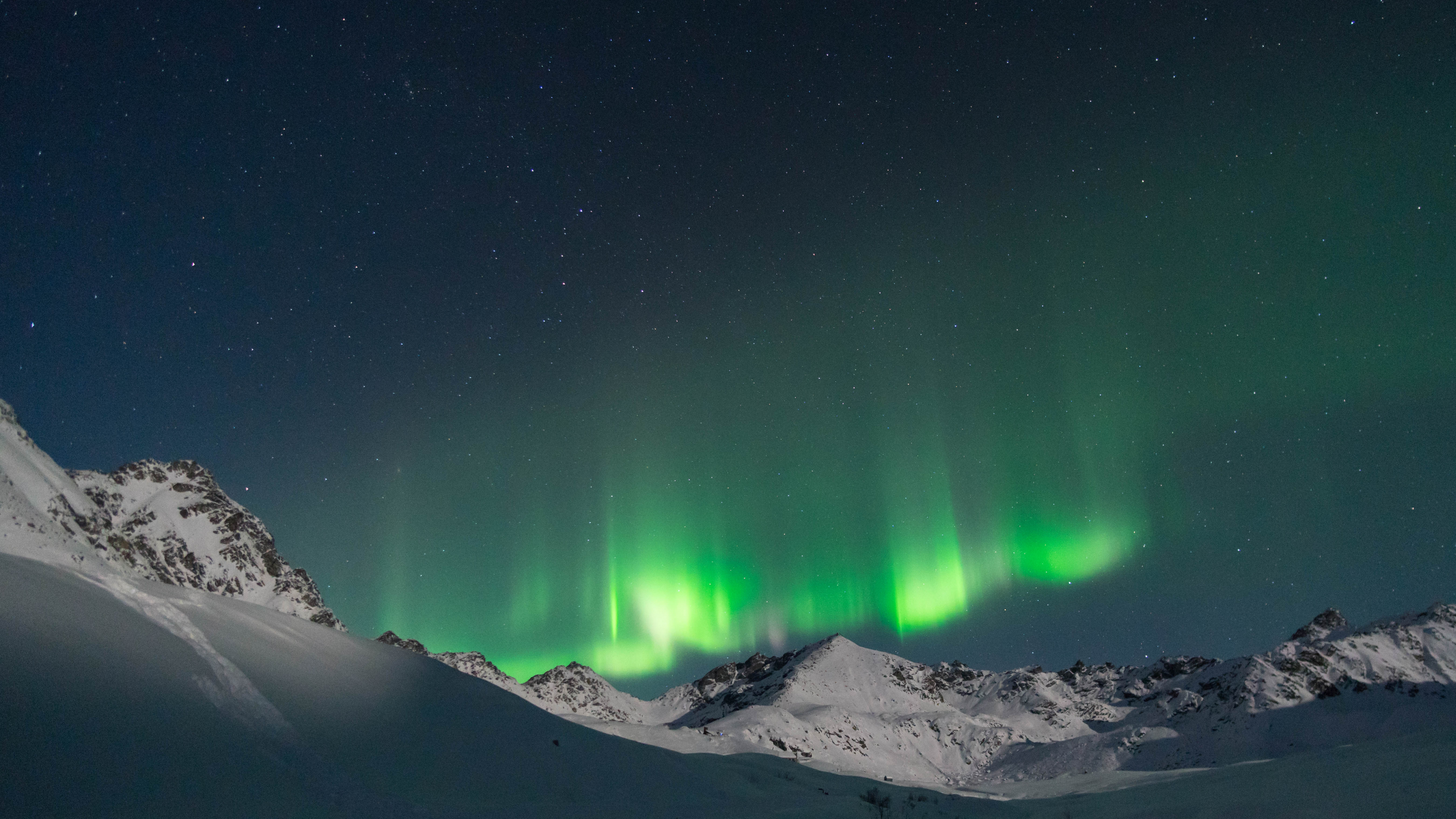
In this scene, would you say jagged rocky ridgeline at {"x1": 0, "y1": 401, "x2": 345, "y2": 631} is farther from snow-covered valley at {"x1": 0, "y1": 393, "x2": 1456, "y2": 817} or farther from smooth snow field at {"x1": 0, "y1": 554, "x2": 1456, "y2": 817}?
smooth snow field at {"x1": 0, "y1": 554, "x2": 1456, "y2": 817}

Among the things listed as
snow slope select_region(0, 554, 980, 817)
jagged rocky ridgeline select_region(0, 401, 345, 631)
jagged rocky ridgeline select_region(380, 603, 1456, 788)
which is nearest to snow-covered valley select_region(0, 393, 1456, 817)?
snow slope select_region(0, 554, 980, 817)

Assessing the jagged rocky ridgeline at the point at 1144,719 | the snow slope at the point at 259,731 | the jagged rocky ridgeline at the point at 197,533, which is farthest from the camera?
the jagged rocky ridgeline at the point at 197,533

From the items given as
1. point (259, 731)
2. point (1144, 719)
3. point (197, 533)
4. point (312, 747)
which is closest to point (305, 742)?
point (312, 747)

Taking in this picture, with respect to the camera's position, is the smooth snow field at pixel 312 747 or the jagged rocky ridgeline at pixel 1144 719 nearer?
the smooth snow field at pixel 312 747

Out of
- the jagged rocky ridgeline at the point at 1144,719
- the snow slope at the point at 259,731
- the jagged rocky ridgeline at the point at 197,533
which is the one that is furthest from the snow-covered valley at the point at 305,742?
the jagged rocky ridgeline at the point at 197,533

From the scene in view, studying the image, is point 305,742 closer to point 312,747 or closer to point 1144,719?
point 312,747

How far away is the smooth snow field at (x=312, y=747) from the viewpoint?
296 inches

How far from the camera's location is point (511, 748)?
13562mm

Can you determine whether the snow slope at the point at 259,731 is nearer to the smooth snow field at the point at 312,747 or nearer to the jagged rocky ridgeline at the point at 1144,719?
the smooth snow field at the point at 312,747

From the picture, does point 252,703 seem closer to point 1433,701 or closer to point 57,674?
point 57,674

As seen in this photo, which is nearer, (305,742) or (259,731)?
(259,731)

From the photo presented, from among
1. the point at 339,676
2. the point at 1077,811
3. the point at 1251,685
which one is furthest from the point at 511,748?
the point at 1251,685

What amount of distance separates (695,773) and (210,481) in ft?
594

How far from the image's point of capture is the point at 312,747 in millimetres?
10164
